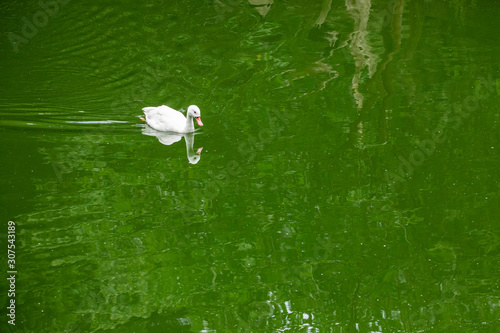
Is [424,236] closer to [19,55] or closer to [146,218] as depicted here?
[146,218]

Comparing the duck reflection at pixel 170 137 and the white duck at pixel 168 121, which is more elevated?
the white duck at pixel 168 121

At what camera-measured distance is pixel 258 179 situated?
8445 millimetres

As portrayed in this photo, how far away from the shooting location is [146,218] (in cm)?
768

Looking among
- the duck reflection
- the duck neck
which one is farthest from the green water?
the duck neck

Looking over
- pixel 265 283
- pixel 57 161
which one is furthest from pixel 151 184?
pixel 265 283

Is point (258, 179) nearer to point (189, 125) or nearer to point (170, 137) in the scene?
point (189, 125)

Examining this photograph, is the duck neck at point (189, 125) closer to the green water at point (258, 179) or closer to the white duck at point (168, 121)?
the white duck at point (168, 121)

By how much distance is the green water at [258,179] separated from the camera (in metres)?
6.48

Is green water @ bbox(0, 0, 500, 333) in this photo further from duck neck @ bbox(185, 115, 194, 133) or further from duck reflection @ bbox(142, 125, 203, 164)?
duck neck @ bbox(185, 115, 194, 133)

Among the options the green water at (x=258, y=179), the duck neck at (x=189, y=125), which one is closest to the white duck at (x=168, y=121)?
the duck neck at (x=189, y=125)

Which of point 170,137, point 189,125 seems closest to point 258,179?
point 189,125

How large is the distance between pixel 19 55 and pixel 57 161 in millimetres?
4566

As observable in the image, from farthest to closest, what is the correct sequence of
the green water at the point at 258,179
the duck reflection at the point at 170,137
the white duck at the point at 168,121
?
1. the white duck at the point at 168,121
2. the duck reflection at the point at 170,137
3. the green water at the point at 258,179

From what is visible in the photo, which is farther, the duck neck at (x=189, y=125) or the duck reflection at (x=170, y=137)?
the duck neck at (x=189, y=125)
